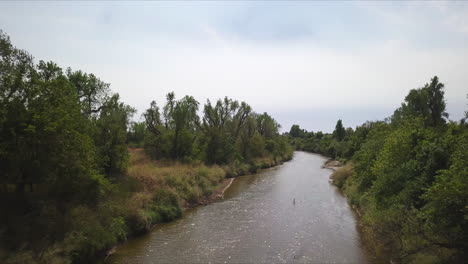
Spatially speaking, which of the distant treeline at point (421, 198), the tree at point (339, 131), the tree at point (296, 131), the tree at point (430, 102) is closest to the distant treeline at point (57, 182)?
the distant treeline at point (421, 198)

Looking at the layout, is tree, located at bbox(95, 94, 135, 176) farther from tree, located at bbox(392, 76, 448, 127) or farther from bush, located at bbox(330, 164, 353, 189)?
tree, located at bbox(392, 76, 448, 127)

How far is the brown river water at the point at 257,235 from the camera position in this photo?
20.1 metres

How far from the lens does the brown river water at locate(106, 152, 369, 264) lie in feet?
65.9

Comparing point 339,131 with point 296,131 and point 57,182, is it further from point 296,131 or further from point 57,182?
point 57,182

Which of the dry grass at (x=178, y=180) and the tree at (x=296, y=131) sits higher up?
the tree at (x=296, y=131)

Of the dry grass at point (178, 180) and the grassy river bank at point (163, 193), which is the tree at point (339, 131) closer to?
the grassy river bank at point (163, 193)

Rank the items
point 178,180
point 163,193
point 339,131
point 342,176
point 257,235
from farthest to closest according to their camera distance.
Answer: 1. point 339,131
2. point 342,176
3. point 178,180
4. point 163,193
5. point 257,235

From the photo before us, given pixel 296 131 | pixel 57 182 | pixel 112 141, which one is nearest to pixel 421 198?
pixel 57 182

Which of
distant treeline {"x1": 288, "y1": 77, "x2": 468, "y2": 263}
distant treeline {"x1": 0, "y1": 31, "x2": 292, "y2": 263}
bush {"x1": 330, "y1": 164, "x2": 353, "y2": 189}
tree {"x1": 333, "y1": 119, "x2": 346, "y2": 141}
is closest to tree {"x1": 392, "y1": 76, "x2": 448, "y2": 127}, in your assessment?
bush {"x1": 330, "y1": 164, "x2": 353, "y2": 189}

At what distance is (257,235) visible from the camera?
958 inches

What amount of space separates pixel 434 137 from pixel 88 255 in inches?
1015

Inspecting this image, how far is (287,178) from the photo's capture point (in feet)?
177

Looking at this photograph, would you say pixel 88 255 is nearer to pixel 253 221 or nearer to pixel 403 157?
pixel 253 221

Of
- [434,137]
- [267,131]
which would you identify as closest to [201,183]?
[434,137]
